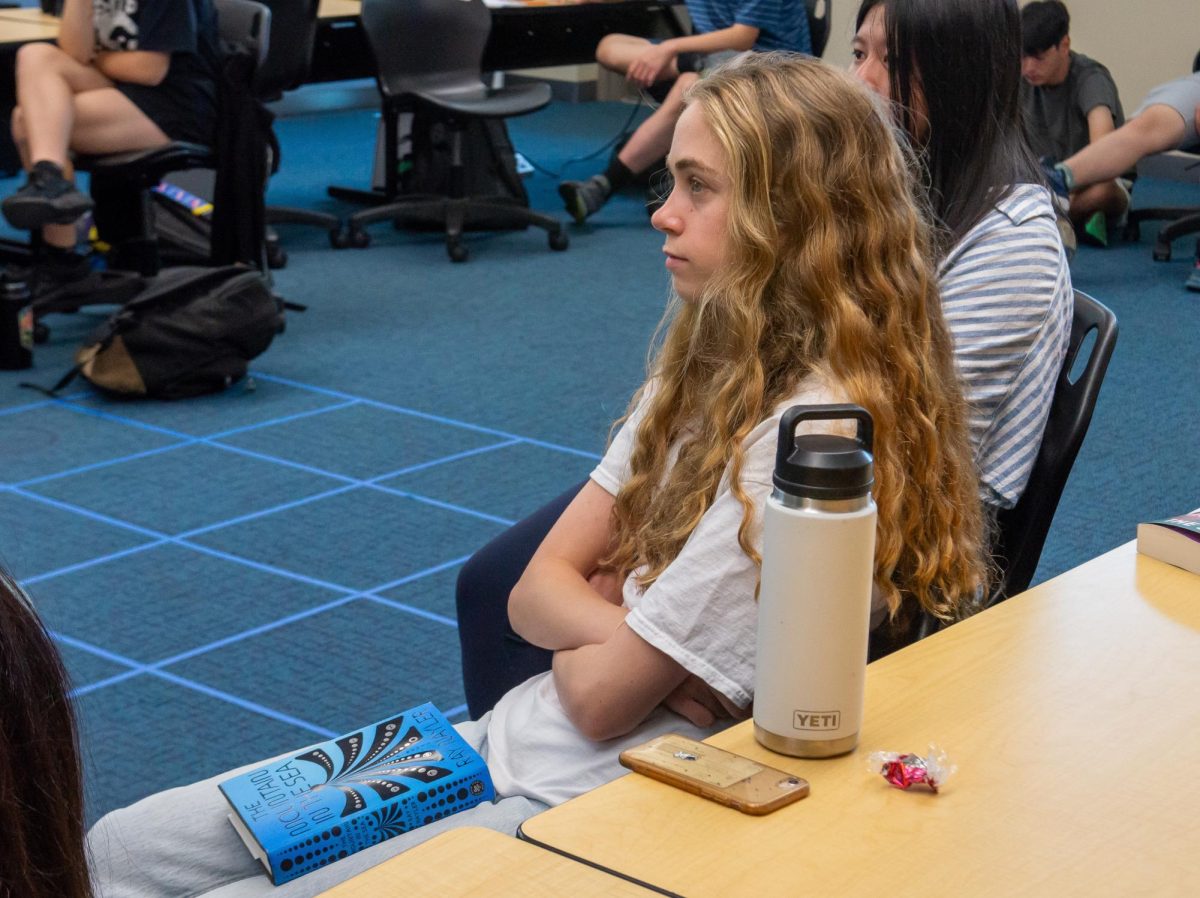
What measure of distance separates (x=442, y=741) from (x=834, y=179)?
60cm

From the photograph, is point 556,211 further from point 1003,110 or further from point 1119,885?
point 1119,885

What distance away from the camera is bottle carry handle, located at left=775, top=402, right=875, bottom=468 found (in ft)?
3.24

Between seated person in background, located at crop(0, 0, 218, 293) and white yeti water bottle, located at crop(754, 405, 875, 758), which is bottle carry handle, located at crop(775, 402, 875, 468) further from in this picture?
seated person in background, located at crop(0, 0, 218, 293)

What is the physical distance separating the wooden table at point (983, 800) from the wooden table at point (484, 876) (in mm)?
18

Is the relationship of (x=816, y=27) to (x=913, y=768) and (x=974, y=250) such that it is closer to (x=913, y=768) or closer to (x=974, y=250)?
(x=974, y=250)

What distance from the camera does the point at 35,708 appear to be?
0.65 m

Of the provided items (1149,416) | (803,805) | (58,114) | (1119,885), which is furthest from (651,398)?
(58,114)

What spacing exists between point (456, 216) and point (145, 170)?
1.37m

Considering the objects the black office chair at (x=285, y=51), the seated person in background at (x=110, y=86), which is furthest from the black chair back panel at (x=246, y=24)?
the black office chair at (x=285, y=51)

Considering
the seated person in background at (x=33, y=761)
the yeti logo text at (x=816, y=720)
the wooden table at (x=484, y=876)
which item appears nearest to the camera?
the seated person in background at (x=33, y=761)

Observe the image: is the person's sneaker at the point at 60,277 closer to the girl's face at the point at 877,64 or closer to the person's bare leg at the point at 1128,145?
the girl's face at the point at 877,64

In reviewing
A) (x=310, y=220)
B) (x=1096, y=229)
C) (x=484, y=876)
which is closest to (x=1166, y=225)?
(x=1096, y=229)

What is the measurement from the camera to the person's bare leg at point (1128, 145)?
5523 millimetres

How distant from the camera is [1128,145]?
18.3ft
